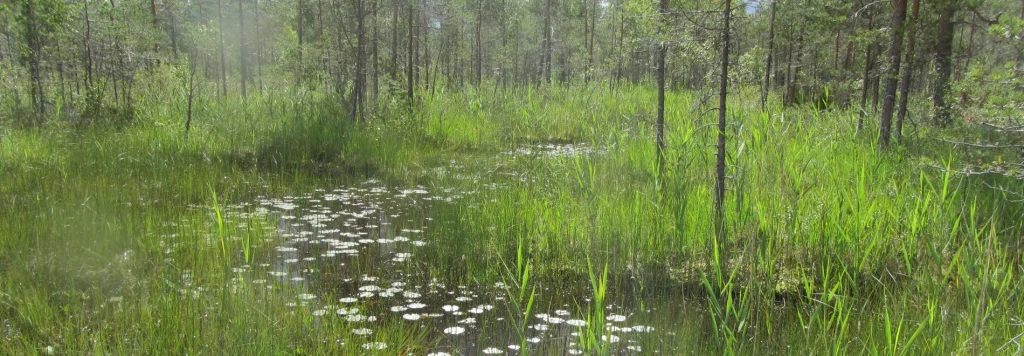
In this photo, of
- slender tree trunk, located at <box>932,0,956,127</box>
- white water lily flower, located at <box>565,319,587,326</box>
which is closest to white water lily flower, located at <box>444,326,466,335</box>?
white water lily flower, located at <box>565,319,587,326</box>

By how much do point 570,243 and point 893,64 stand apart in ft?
17.5

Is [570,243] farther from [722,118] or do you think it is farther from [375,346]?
[375,346]

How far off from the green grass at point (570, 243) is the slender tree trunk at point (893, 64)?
240 mm

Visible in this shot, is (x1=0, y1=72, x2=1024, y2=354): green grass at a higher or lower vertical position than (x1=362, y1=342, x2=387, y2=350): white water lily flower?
higher

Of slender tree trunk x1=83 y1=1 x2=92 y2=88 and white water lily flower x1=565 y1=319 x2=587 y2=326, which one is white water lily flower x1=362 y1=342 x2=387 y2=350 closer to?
white water lily flower x1=565 y1=319 x2=587 y2=326

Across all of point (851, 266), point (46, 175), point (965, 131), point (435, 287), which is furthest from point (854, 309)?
point (46, 175)

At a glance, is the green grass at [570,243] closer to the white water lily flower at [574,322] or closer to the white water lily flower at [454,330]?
the white water lily flower at [454,330]

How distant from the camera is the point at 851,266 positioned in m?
3.91

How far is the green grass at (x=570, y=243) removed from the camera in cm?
292

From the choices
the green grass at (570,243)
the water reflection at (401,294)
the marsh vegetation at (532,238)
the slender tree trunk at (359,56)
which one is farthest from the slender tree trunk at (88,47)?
the water reflection at (401,294)

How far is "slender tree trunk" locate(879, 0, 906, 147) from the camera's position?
6.91m

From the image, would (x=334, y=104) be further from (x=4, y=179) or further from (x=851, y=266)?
(x=851, y=266)

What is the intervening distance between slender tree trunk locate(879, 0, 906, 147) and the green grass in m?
0.24

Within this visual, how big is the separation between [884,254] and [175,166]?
286 inches
